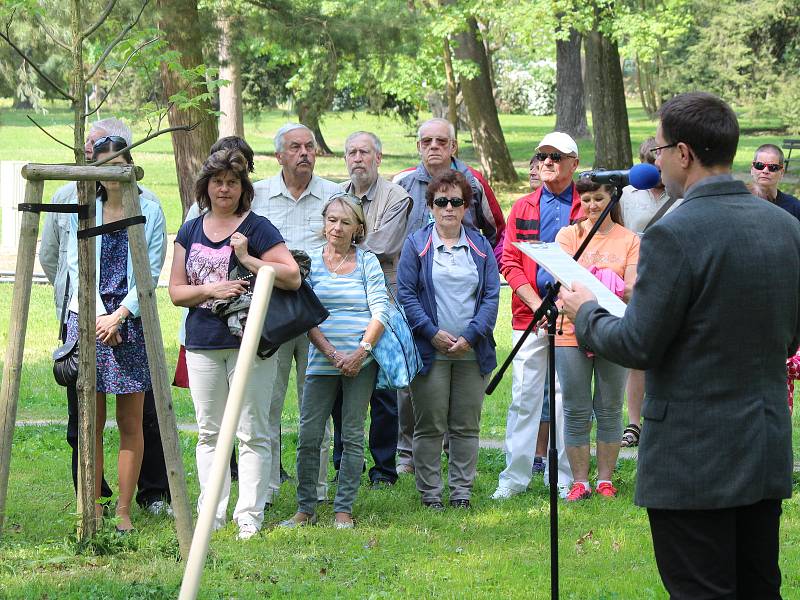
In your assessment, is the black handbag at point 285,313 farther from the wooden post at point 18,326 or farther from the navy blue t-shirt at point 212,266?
the wooden post at point 18,326

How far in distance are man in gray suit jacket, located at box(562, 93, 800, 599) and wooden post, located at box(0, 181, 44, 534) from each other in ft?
9.11

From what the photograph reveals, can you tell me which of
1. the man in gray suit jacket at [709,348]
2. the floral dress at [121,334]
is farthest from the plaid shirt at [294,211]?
the man in gray suit jacket at [709,348]

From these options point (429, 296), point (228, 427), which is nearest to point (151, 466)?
point (429, 296)

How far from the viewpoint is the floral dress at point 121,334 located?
6.30 meters

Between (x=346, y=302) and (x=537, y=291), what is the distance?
4.50 feet

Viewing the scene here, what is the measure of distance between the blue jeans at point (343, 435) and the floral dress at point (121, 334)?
3.19 ft

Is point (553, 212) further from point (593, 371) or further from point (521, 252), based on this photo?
point (593, 371)

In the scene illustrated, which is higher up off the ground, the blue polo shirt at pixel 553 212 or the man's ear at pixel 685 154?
the man's ear at pixel 685 154

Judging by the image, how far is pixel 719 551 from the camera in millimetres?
3615

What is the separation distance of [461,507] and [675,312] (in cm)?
387

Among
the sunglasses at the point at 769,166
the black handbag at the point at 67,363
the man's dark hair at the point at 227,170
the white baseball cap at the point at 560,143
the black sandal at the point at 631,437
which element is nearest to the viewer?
the black handbag at the point at 67,363

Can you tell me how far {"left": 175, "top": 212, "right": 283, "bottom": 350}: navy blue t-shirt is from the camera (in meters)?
6.20

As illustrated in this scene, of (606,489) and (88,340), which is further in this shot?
(606,489)

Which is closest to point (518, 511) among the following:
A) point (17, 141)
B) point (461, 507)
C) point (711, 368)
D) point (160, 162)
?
point (461, 507)
